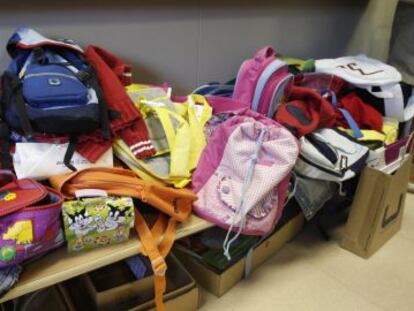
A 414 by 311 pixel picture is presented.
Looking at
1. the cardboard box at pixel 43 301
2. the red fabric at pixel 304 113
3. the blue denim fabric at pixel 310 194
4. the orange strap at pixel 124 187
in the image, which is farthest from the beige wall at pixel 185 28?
the cardboard box at pixel 43 301

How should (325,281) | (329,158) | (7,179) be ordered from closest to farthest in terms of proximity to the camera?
(7,179) → (329,158) → (325,281)

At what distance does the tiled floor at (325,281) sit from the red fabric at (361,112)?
54cm


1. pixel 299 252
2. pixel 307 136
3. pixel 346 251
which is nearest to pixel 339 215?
pixel 346 251

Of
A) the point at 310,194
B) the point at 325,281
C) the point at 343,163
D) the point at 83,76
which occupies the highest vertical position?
the point at 83,76

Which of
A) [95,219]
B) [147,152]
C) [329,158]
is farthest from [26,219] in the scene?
[329,158]

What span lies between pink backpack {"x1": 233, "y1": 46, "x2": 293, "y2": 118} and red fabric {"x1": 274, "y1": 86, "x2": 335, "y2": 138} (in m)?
0.05

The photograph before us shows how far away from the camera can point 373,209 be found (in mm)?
1599

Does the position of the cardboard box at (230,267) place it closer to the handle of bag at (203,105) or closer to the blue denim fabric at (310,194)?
the blue denim fabric at (310,194)

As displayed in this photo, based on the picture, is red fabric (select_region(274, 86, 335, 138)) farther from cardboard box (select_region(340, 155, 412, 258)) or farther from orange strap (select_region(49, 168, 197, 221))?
orange strap (select_region(49, 168, 197, 221))

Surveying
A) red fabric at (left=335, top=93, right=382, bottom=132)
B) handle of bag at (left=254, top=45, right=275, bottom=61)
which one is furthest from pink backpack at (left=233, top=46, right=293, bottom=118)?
red fabric at (left=335, top=93, right=382, bottom=132)

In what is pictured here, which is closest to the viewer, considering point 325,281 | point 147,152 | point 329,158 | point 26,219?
point 26,219

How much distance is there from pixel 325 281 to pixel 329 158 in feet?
1.66

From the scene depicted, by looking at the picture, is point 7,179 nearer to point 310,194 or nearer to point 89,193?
point 89,193

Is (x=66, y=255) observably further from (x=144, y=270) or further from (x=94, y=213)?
(x=144, y=270)
